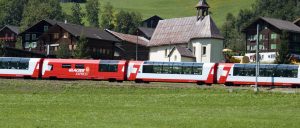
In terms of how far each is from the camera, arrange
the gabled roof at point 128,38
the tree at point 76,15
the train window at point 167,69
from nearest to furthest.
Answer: the train window at point 167,69 < the gabled roof at point 128,38 < the tree at point 76,15

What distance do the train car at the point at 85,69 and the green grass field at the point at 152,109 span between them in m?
12.2

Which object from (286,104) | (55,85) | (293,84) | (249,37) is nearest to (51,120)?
(286,104)

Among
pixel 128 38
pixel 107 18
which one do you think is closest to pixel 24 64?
pixel 128 38

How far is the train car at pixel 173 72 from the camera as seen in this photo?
2520 inches

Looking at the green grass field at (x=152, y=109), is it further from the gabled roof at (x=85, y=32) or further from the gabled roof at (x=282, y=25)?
the gabled roof at (x=282, y=25)

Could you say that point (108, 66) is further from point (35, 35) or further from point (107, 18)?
point (107, 18)

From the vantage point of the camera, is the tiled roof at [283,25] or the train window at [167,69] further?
the tiled roof at [283,25]

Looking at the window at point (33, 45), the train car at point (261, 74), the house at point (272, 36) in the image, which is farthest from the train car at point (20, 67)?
the house at point (272, 36)

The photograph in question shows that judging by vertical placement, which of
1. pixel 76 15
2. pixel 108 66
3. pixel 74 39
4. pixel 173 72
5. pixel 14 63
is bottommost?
pixel 173 72

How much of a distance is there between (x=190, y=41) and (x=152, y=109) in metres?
78.4

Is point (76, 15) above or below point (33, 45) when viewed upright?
above

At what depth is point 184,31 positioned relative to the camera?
117188mm

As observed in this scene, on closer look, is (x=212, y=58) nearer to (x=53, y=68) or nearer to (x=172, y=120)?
(x=53, y=68)

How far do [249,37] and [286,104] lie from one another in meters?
106
